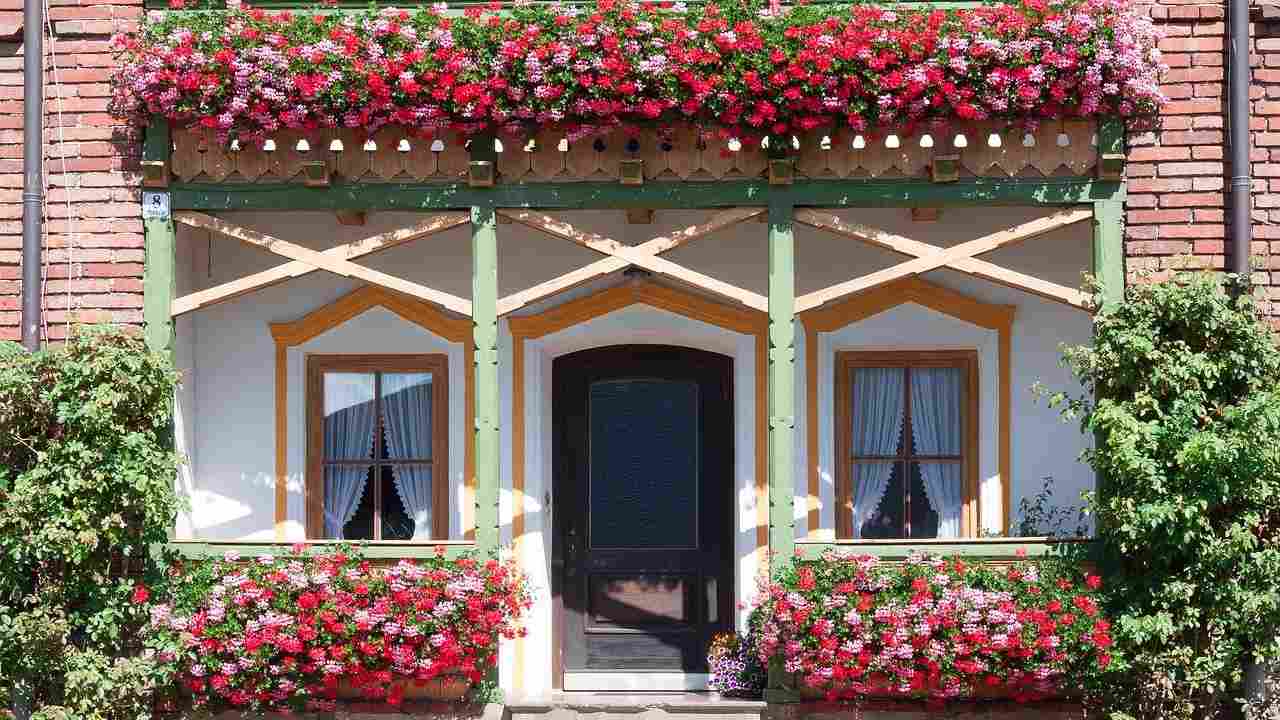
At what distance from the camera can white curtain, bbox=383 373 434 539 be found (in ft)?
35.1

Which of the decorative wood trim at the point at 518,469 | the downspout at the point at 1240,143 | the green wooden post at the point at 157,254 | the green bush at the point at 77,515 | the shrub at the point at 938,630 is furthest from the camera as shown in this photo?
the decorative wood trim at the point at 518,469

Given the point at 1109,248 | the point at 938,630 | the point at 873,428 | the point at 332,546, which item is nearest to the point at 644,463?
the point at 873,428

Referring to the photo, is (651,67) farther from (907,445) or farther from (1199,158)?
(907,445)

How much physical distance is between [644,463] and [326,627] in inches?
108

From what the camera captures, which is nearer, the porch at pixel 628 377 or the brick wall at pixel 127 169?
the brick wall at pixel 127 169

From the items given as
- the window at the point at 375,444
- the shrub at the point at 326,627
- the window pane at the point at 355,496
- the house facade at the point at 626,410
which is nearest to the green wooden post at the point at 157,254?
the house facade at the point at 626,410

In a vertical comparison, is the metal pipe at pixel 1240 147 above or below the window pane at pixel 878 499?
above

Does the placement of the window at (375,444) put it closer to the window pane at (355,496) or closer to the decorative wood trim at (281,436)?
the window pane at (355,496)

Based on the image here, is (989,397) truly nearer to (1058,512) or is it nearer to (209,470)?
(1058,512)

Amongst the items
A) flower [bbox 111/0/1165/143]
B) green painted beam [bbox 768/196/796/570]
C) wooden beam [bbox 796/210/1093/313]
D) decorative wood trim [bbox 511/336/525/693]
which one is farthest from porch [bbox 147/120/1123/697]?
flower [bbox 111/0/1165/143]

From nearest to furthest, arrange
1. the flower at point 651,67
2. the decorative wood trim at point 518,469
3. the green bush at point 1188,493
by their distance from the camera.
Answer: the green bush at point 1188,493, the flower at point 651,67, the decorative wood trim at point 518,469

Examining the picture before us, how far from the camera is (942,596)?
860 centimetres

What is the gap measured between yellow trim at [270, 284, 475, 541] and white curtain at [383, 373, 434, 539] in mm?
298

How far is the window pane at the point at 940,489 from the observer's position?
10.6m
